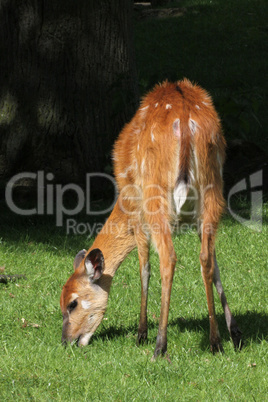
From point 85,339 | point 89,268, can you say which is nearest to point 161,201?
point 89,268

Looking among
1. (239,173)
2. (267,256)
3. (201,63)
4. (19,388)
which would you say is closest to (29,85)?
(239,173)

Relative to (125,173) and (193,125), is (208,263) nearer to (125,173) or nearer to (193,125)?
(193,125)

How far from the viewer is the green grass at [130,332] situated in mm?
4305

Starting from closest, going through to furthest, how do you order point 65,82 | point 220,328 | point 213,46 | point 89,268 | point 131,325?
point 89,268 < point 220,328 < point 131,325 < point 65,82 < point 213,46

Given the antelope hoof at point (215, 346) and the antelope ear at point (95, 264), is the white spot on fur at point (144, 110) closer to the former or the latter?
the antelope ear at point (95, 264)

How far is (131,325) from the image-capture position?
562 centimetres

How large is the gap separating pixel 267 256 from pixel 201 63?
9088 mm

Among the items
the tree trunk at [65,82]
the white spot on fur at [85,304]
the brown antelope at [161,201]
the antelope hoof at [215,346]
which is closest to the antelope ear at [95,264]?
the brown antelope at [161,201]

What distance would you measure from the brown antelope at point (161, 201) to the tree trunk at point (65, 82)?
3.87 metres

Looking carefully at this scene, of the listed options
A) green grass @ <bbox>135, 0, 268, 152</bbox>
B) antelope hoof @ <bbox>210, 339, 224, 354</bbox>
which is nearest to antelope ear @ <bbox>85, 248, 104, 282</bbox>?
antelope hoof @ <bbox>210, 339, 224, 354</bbox>

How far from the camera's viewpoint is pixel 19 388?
4312 mm

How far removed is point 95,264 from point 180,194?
1.04 meters

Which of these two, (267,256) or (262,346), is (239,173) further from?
(262,346)

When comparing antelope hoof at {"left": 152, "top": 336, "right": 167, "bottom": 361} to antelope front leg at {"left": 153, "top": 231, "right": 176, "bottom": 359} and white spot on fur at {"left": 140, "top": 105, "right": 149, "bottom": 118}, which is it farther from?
Answer: white spot on fur at {"left": 140, "top": 105, "right": 149, "bottom": 118}
